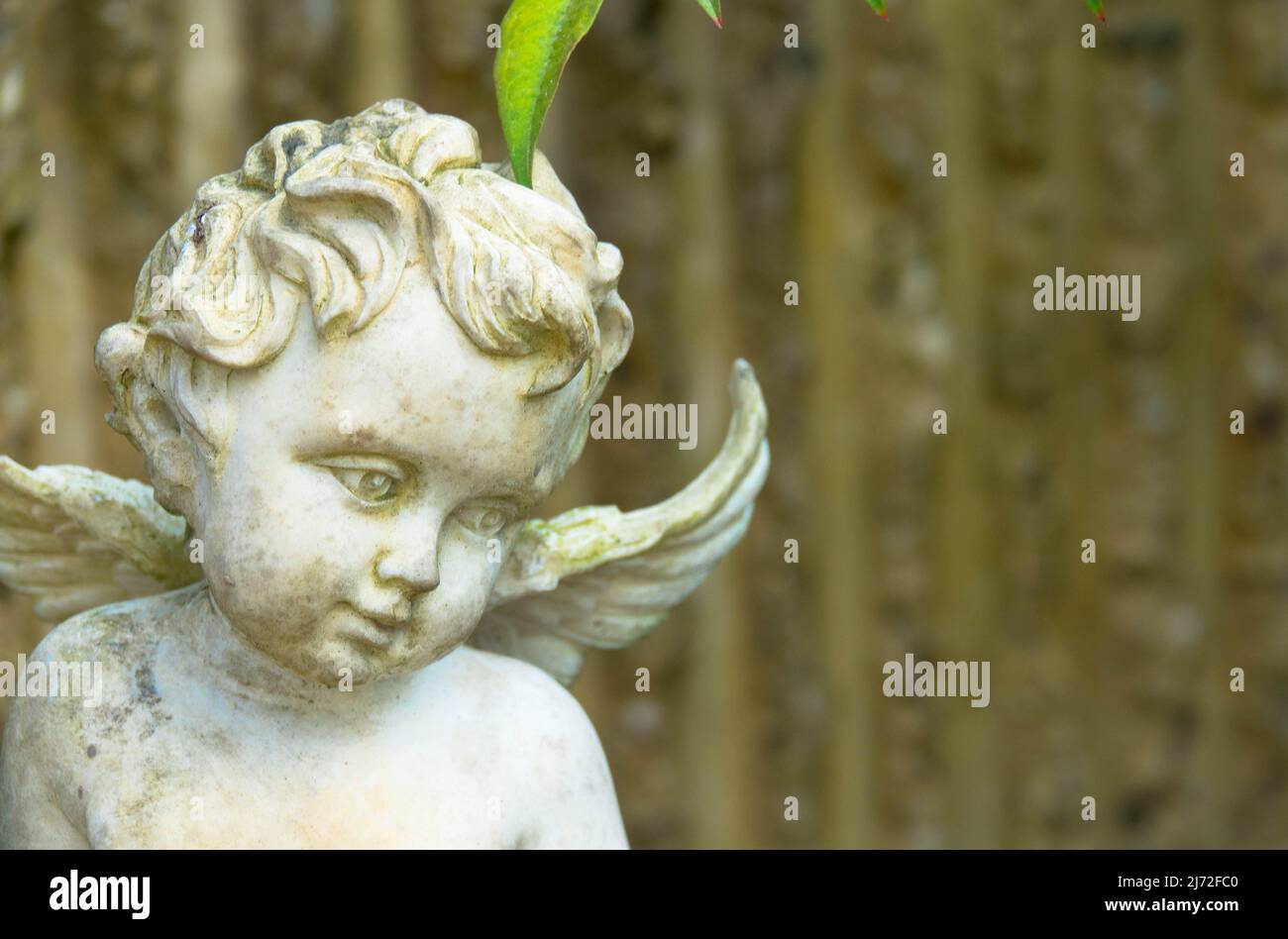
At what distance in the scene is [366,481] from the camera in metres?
1.16

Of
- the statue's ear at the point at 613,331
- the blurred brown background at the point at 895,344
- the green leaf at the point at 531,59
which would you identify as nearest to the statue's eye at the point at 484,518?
the statue's ear at the point at 613,331

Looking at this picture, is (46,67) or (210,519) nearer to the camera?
(210,519)

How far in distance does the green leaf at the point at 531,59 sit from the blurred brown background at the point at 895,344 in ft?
4.37

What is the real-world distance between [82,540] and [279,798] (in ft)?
0.90

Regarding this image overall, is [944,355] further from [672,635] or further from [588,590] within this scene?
[588,590]

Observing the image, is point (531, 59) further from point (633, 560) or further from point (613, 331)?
point (633, 560)

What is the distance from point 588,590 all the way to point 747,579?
149cm

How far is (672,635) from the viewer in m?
2.85

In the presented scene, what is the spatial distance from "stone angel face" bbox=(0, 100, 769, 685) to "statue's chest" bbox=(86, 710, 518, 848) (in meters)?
0.12

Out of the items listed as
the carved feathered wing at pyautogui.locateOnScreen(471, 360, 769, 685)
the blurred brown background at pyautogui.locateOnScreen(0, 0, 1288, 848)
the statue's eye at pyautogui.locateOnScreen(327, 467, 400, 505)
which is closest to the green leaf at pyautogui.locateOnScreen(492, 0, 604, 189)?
the statue's eye at pyautogui.locateOnScreen(327, 467, 400, 505)

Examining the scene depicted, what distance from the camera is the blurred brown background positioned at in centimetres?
240

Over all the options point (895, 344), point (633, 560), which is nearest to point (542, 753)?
point (633, 560)

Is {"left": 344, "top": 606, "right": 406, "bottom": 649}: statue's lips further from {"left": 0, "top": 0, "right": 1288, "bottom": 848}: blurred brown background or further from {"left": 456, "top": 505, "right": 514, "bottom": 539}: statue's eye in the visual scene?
{"left": 0, "top": 0, "right": 1288, "bottom": 848}: blurred brown background
